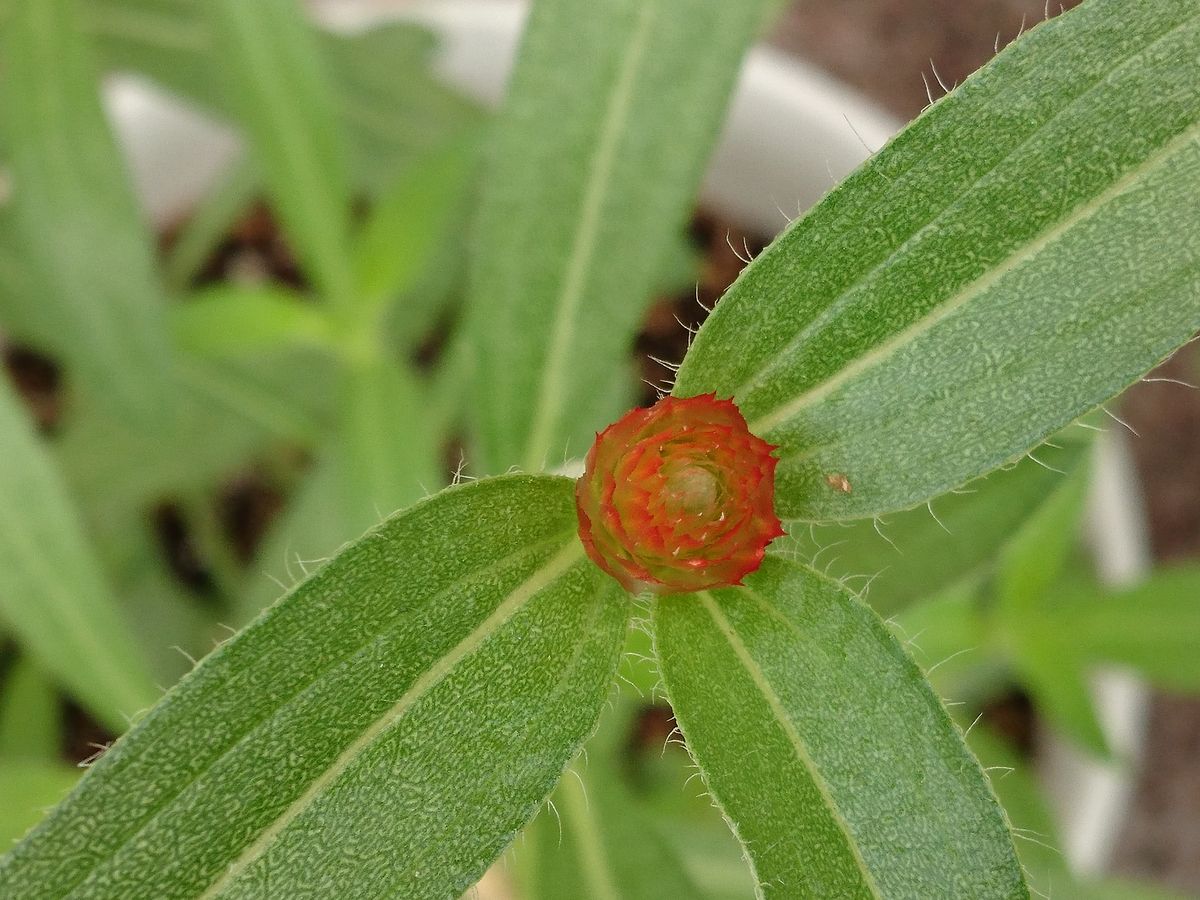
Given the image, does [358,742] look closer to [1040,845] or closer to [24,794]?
[24,794]

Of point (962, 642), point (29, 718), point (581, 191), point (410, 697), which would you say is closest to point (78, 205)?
point (581, 191)

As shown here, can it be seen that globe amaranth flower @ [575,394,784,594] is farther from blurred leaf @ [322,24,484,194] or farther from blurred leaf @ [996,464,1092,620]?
blurred leaf @ [322,24,484,194]

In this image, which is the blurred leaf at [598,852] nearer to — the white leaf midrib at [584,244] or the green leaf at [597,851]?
the green leaf at [597,851]

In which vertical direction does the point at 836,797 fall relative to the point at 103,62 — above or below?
below

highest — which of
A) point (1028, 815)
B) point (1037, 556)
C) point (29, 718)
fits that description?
point (1037, 556)

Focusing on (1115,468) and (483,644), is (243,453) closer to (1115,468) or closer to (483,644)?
(483,644)

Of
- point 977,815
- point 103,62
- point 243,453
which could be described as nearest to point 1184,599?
point 977,815

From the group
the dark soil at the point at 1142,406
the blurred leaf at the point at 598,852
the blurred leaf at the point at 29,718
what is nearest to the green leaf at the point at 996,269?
the blurred leaf at the point at 598,852
